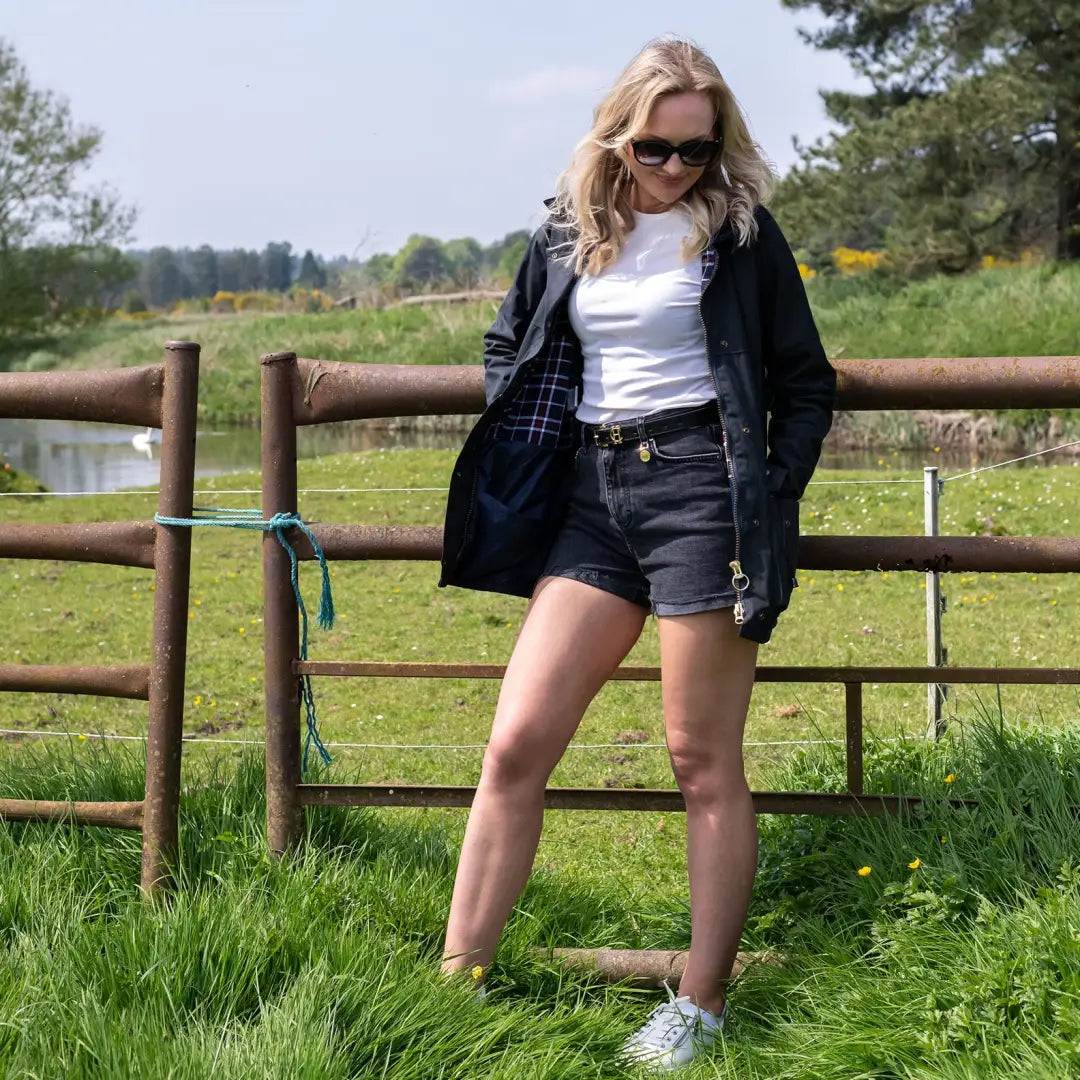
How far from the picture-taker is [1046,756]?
3.24 meters

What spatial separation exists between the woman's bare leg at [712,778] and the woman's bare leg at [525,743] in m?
0.15

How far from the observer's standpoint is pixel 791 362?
2.82 m

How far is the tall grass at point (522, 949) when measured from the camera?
2.46 meters

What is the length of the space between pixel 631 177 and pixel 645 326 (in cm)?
36

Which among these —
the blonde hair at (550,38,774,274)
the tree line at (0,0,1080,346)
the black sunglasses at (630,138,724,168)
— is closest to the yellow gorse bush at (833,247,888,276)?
the tree line at (0,0,1080,346)

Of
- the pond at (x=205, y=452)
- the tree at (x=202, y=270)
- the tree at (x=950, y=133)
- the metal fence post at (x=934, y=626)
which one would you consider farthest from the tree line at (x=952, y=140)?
the tree at (x=202, y=270)

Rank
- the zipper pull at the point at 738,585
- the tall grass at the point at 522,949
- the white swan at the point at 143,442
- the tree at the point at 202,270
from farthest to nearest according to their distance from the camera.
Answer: the tree at the point at 202,270
the white swan at the point at 143,442
the zipper pull at the point at 738,585
the tall grass at the point at 522,949

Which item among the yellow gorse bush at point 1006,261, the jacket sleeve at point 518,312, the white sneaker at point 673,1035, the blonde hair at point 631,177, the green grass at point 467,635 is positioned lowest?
the green grass at point 467,635

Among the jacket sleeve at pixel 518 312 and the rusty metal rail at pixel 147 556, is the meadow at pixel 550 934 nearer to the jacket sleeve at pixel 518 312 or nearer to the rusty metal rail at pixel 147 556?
the rusty metal rail at pixel 147 556

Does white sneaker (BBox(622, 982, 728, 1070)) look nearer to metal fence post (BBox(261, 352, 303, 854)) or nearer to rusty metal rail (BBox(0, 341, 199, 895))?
metal fence post (BBox(261, 352, 303, 854))

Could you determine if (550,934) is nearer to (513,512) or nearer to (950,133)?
(513,512)

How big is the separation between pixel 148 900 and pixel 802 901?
5.03ft

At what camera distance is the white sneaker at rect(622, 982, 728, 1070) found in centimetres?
275

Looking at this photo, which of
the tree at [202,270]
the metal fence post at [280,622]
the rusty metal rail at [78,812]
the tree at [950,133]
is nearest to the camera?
the metal fence post at [280,622]
